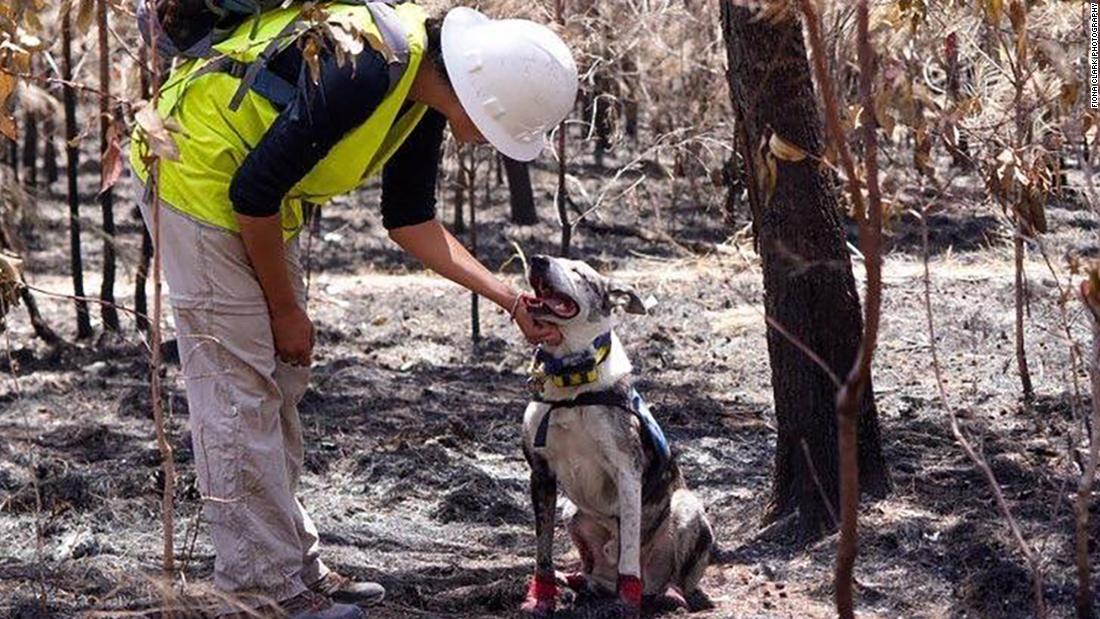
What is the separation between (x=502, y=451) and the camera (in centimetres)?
839

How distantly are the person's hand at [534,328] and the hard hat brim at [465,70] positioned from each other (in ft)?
2.21

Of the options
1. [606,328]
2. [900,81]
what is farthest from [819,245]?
[900,81]

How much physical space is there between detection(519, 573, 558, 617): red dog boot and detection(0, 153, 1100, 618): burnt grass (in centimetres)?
15

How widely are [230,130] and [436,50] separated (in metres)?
0.58

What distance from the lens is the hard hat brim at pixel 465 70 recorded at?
15.6ft

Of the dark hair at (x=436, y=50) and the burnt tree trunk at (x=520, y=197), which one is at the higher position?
the dark hair at (x=436, y=50)

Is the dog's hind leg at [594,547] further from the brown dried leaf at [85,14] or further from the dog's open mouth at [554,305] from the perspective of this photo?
the brown dried leaf at [85,14]

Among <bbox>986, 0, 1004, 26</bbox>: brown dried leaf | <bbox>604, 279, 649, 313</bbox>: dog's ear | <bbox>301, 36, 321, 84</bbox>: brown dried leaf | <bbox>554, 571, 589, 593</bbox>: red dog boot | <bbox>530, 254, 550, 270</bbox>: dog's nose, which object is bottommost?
<bbox>554, 571, 589, 593</bbox>: red dog boot

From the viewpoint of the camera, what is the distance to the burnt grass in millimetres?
5887

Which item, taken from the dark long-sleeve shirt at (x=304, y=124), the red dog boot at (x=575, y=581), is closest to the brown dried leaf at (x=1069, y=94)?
the dark long-sleeve shirt at (x=304, y=124)

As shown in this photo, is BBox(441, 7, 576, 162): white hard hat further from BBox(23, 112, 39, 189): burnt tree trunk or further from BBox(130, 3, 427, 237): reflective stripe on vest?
BBox(23, 112, 39, 189): burnt tree trunk

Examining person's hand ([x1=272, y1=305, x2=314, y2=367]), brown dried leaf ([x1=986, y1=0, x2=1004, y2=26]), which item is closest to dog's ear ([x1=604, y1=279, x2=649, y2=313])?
person's hand ([x1=272, y1=305, x2=314, y2=367])

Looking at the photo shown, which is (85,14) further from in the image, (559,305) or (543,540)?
(543,540)

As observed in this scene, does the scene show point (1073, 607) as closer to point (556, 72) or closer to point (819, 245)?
point (819, 245)
